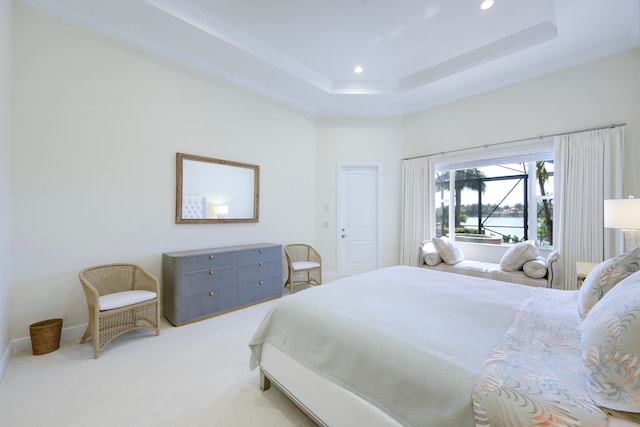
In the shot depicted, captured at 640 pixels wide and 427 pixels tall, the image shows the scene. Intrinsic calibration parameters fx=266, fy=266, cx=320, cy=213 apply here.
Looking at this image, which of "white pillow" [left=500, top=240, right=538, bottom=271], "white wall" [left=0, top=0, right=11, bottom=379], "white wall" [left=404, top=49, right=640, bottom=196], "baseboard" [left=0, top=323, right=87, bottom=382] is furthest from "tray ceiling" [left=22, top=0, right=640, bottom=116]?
"baseboard" [left=0, top=323, right=87, bottom=382]

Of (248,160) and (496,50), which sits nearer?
(496,50)

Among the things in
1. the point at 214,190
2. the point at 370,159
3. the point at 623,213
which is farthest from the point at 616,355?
the point at 370,159

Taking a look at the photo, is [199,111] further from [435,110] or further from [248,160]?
[435,110]

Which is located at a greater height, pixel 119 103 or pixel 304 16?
pixel 304 16

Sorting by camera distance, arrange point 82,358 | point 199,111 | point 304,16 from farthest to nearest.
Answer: point 199,111 → point 304,16 → point 82,358

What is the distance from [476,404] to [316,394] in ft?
2.73

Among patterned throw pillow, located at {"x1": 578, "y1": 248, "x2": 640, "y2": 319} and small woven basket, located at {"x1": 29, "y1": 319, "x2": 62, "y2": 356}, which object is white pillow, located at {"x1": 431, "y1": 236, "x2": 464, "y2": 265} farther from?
small woven basket, located at {"x1": 29, "y1": 319, "x2": 62, "y2": 356}

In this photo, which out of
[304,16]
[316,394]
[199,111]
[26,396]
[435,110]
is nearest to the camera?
[316,394]

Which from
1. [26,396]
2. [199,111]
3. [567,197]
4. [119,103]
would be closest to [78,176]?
[119,103]

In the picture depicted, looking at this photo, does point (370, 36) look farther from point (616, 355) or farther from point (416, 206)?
point (616, 355)

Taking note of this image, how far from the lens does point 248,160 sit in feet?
13.1

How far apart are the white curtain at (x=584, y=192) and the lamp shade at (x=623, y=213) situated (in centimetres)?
80

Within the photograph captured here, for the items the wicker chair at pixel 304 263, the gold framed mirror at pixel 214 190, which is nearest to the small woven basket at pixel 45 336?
the gold framed mirror at pixel 214 190

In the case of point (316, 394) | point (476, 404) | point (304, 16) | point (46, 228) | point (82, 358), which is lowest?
point (82, 358)
